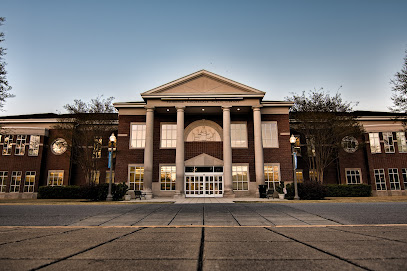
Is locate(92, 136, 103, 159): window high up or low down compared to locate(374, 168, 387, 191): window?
up

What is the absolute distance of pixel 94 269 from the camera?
2668 millimetres

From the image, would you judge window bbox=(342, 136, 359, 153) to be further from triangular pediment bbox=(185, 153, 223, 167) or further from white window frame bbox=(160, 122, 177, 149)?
white window frame bbox=(160, 122, 177, 149)

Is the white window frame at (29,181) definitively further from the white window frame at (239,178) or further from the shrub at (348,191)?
the shrub at (348,191)

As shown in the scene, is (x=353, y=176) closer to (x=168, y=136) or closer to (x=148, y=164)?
(x=168, y=136)

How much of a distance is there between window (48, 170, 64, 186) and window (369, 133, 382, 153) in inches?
1602

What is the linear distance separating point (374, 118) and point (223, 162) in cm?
2245

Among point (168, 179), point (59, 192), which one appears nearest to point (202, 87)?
point (168, 179)

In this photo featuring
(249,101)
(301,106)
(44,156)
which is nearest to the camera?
(249,101)

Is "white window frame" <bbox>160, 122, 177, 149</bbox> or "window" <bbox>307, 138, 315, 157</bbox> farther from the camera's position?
"white window frame" <bbox>160, 122, 177, 149</bbox>

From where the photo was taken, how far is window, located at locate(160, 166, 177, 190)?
28261mm

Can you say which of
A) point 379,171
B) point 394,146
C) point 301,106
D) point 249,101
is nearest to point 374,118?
point 394,146

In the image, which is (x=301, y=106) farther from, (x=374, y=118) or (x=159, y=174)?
(x=159, y=174)

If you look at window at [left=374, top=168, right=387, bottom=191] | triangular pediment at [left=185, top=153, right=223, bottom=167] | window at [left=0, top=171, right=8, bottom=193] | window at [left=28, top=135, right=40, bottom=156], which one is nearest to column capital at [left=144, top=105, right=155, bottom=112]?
triangular pediment at [left=185, top=153, right=223, bottom=167]

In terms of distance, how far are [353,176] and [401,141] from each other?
780 centimetres
